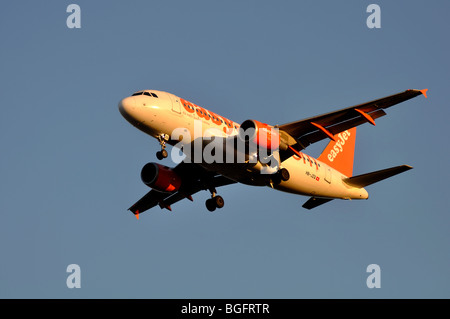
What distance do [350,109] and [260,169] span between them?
250 inches

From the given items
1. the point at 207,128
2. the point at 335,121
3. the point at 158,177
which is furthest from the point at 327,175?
the point at 158,177

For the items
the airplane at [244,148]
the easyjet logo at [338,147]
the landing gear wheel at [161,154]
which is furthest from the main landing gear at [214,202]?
the easyjet logo at [338,147]

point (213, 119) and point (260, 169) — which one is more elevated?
point (213, 119)

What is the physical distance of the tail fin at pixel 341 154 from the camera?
48000 millimetres

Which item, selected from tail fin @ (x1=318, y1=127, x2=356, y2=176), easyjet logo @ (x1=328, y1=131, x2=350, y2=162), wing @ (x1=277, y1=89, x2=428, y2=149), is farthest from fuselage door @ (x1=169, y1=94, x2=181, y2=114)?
easyjet logo @ (x1=328, y1=131, x2=350, y2=162)

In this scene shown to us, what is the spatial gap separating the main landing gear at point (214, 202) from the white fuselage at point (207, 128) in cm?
346

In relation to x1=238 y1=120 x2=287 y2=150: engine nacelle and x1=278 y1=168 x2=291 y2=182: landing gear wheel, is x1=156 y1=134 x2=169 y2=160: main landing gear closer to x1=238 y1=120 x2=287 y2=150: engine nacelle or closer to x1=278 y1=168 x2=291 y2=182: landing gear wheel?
x1=238 y1=120 x2=287 y2=150: engine nacelle

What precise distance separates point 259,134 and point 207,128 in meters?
2.98

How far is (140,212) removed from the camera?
48.3 metres

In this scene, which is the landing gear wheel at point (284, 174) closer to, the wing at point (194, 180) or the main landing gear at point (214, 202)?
the wing at point (194, 180)

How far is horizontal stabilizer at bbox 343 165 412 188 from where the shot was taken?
41688 millimetres

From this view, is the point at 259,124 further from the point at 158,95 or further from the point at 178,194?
the point at 178,194
